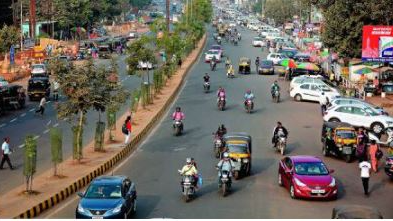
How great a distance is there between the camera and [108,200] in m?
21.0

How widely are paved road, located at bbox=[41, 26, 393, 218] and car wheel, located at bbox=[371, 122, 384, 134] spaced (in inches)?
120

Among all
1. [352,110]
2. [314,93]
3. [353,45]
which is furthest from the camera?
[353,45]

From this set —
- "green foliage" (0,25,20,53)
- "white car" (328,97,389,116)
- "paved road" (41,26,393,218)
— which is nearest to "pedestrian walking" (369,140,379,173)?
"paved road" (41,26,393,218)

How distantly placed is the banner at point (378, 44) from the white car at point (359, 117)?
11722mm

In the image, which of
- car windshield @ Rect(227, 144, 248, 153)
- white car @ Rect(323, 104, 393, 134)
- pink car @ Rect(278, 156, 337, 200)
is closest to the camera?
pink car @ Rect(278, 156, 337, 200)

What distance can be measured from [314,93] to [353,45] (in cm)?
1305

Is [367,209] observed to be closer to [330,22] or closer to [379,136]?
[379,136]

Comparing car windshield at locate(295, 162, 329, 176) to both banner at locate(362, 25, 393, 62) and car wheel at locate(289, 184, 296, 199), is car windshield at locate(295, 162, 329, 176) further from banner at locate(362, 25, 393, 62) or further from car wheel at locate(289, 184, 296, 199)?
banner at locate(362, 25, 393, 62)

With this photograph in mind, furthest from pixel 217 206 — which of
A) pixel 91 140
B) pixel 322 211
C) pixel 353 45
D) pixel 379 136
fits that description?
pixel 353 45

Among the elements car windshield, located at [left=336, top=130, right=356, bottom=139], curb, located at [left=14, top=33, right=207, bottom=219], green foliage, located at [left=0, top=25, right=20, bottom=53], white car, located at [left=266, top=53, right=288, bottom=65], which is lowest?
curb, located at [left=14, top=33, right=207, bottom=219]

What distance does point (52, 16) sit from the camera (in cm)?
11894

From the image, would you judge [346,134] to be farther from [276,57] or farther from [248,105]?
[276,57]

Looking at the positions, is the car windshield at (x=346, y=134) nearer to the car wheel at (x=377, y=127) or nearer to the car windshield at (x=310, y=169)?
the car windshield at (x=310, y=169)

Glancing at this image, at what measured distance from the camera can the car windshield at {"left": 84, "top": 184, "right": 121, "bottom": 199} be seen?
69.8 ft
